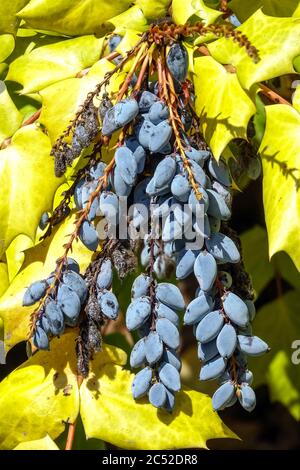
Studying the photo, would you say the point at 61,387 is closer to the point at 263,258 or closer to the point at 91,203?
the point at 91,203

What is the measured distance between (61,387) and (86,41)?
0.49 m

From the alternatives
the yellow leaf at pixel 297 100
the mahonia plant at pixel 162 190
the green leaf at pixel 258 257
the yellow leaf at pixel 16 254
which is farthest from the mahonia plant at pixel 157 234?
the green leaf at pixel 258 257

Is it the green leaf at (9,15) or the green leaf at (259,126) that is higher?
the green leaf at (9,15)

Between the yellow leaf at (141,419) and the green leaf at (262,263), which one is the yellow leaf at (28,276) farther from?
the green leaf at (262,263)

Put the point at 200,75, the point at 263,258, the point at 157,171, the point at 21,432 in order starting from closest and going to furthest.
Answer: the point at 157,171 < the point at 200,75 < the point at 21,432 < the point at 263,258

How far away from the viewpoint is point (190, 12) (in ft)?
3.49

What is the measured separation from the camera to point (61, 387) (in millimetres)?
1175

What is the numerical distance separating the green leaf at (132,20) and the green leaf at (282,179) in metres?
0.24

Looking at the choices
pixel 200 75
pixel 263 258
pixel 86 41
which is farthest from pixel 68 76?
pixel 263 258

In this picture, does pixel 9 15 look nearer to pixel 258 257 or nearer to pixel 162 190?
pixel 162 190

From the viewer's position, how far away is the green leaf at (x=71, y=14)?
1.17 metres

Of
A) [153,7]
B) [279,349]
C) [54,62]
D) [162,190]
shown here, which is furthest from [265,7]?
[279,349]

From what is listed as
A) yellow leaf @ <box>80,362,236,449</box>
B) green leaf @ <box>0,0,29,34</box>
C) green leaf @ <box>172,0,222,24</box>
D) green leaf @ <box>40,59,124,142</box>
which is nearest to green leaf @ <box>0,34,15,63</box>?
green leaf @ <box>0,0,29,34</box>

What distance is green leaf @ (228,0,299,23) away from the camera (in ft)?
3.96
